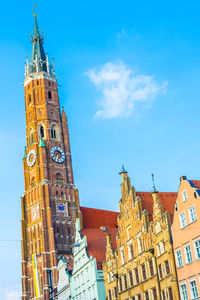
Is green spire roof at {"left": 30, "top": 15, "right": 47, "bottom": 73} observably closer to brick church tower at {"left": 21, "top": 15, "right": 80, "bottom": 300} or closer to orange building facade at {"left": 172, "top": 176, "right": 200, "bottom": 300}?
brick church tower at {"left": 21, "top": 15, "right": 80, "bottom": 300}

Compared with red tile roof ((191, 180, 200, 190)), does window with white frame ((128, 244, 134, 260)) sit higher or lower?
lower

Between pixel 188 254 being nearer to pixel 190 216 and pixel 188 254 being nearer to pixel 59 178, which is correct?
pixel 190 216

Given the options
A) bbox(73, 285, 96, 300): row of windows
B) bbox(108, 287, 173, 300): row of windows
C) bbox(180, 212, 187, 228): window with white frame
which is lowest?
bbox(108, 287, 173, 300): row of windows

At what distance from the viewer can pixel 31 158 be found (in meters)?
123

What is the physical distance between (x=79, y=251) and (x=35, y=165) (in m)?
51.1

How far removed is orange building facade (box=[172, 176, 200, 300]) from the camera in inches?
1724

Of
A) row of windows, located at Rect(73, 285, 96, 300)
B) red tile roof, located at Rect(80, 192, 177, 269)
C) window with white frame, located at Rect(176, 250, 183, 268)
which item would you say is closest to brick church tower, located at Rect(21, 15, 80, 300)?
red tile roof, located at Rect(80, 192, 177, 269)

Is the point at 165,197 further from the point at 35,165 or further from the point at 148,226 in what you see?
the point at 35,165

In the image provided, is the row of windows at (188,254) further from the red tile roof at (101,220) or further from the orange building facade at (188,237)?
the red tile roof at (101,220)

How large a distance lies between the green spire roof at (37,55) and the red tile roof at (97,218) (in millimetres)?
37059

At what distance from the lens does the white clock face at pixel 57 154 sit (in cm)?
12112

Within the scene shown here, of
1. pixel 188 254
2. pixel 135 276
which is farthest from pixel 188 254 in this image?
pixel 135 276

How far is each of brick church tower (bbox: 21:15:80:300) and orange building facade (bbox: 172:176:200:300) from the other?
60503 mm

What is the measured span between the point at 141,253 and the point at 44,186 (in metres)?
63.6
